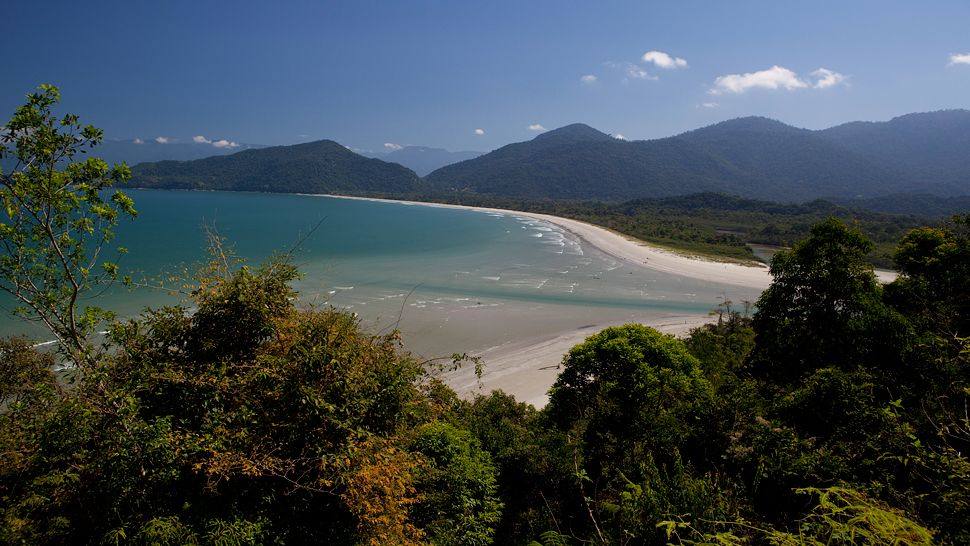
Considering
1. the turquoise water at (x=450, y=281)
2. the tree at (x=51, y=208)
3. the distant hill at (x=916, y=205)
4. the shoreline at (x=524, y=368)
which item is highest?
the distant hill at (x=916, y=205)

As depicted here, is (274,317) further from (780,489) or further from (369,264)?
(369,264)

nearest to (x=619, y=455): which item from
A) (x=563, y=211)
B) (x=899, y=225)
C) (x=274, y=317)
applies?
(x=274, y=317)

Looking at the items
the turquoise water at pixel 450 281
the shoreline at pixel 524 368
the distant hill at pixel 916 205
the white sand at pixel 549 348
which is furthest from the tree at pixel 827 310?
the distant hill at pixel 916 205

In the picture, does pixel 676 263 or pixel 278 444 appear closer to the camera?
pixel 278 444

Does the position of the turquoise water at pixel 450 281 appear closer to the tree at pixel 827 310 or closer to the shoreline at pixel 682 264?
the shoreline at pixel 682 264

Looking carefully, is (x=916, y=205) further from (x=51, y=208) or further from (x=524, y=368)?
(x=51, y=208)

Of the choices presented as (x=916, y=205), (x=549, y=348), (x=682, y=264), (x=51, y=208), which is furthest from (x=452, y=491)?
(x=916, y=205)

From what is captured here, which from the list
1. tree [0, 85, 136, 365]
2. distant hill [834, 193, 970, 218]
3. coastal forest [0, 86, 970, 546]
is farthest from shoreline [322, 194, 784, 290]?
distant hill [834, 193, 970, 218]
